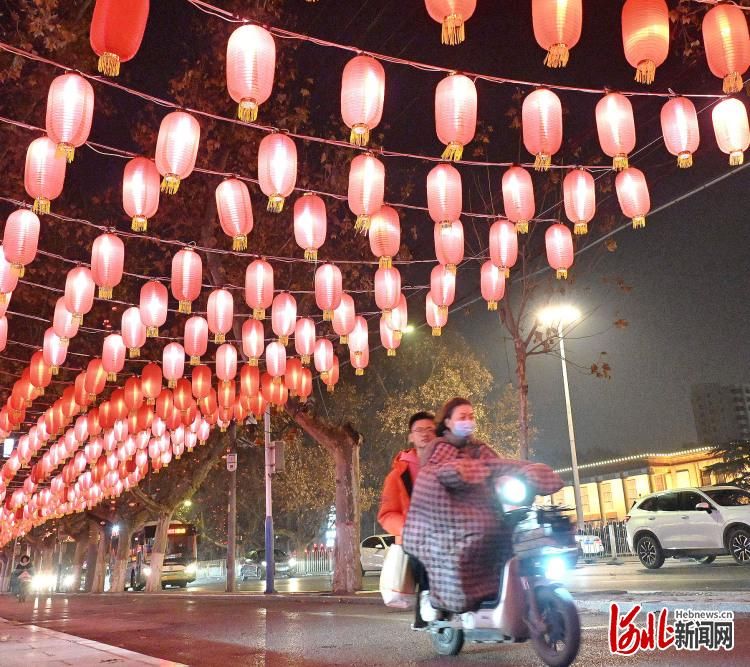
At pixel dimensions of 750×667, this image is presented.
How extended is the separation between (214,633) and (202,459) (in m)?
24.1

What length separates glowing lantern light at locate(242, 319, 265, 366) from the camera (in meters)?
16.7

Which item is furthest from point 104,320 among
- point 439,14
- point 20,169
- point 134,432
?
point 439,14

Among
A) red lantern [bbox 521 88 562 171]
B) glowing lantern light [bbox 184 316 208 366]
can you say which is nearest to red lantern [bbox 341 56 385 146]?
red lantern [bbox 521 88 562 171]

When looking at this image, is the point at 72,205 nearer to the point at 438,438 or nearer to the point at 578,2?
the point at 578,2

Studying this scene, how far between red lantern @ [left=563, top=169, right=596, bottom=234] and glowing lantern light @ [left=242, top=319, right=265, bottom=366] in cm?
753

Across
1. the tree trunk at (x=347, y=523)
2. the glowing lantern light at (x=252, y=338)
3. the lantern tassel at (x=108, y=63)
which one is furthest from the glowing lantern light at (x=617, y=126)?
the tree trunk at (x=347, y=523)

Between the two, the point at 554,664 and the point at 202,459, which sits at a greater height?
the point at 202,459

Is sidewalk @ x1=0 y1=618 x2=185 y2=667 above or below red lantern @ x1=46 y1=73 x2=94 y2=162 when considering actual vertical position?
below

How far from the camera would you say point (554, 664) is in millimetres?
4609

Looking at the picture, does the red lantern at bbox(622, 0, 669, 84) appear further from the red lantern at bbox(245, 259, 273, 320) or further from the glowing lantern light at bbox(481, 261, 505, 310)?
the red lantern at bbox(245, 259, 273, 320)

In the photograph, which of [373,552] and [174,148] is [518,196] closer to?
[174,148]

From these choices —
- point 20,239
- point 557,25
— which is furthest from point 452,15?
point 20,239

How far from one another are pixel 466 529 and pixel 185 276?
32.7 ft
